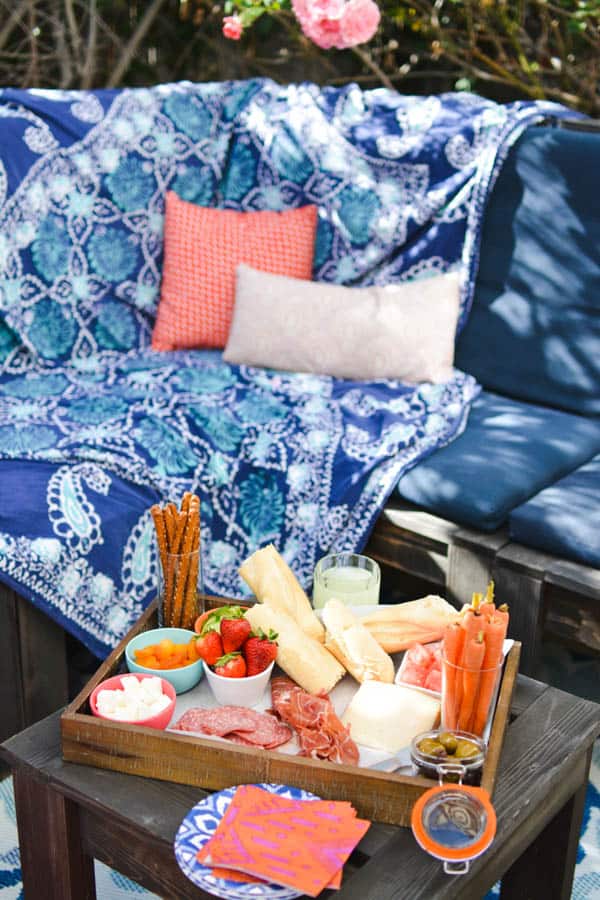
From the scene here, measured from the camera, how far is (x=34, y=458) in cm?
211

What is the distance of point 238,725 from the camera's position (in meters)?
1.34

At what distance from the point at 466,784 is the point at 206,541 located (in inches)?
44.0

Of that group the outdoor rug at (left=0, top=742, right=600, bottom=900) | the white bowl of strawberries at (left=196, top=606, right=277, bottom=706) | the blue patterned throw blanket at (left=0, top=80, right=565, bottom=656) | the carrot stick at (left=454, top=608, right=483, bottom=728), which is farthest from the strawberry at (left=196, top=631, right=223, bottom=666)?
the blue patterned throw blanket at (left=0, top=80, right=565, bottom=656)

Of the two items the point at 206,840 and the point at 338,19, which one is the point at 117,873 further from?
the point at 338,19

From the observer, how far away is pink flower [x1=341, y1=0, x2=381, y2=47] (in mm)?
2766

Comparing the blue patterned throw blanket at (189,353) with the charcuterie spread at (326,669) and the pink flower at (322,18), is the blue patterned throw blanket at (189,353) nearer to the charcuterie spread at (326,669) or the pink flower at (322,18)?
the pink flower at (322,18)

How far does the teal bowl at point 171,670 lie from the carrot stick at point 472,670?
1.27 feet

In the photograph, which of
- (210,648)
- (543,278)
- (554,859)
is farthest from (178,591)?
(543,278)

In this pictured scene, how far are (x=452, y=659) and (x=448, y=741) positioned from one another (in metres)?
0.11

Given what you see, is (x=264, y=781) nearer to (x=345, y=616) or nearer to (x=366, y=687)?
(x=366, y=687)

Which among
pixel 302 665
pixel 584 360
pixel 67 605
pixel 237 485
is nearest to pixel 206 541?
pixel 237 485

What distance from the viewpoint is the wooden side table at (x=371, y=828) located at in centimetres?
116

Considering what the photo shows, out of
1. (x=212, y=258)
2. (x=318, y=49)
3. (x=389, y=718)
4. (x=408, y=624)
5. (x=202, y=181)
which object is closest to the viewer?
(x=389, y=718)

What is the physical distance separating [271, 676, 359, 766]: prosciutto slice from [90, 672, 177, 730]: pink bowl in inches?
5.7
